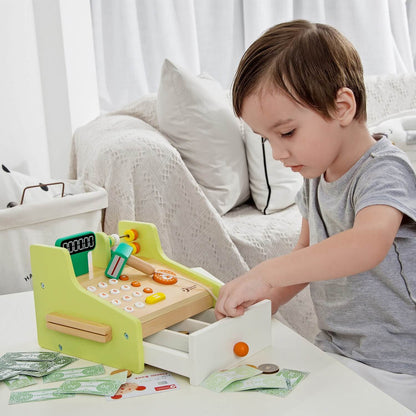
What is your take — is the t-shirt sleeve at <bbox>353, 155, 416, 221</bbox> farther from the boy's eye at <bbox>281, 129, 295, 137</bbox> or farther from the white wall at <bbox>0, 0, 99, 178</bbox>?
the white wall at <bbox>0, 0, 99, 178</bbox>

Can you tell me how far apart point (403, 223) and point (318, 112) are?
0.21 m

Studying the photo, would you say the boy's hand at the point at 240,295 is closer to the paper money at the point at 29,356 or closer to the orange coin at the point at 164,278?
the orange coin at the point at 164,278

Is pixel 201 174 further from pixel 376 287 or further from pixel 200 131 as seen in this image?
pixel 376 287

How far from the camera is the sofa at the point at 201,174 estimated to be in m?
1.52

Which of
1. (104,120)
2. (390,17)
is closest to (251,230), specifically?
(104,120)

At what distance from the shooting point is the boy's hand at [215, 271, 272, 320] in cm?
77

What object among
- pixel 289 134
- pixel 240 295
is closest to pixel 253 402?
pixel 240 295

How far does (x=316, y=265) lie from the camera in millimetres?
775

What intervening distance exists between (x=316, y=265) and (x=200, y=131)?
1075 millimetres

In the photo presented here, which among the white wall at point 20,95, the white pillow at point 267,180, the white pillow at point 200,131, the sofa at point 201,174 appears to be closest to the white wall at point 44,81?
A: the white wall at point 20,95

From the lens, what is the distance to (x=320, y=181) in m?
1.01

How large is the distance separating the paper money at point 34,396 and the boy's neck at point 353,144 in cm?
53

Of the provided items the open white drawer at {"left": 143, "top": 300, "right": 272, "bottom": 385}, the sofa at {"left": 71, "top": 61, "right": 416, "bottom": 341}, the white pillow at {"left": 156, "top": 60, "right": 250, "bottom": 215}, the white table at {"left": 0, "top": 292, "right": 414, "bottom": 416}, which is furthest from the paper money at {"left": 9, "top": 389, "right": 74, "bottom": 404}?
the white pillow at {"left": 156, "top": 60, "right": 250, "bottom": 215}

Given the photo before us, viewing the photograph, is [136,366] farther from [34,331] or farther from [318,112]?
[318,112]
